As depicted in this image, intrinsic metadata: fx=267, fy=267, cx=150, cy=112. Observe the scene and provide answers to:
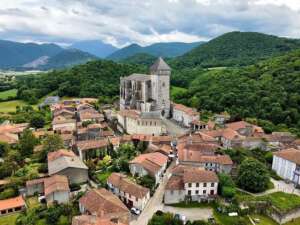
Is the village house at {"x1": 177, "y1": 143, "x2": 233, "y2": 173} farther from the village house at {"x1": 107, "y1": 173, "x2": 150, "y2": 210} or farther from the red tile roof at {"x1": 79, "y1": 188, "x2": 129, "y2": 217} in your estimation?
the red tile roof at {"x1": 79, "y1": 188, "x2": 129, "y2": 217}

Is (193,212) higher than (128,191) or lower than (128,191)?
lower

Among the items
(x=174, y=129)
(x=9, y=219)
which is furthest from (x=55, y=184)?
(x=174, y=129)

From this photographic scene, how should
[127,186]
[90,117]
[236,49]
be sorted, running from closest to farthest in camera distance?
[127,186]
[90,117]
[236,49]

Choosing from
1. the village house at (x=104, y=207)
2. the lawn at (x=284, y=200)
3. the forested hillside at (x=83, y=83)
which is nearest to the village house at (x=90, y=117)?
the village house at (x=104, y=207)

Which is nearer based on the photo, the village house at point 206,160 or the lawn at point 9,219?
the lawn at point 9,219

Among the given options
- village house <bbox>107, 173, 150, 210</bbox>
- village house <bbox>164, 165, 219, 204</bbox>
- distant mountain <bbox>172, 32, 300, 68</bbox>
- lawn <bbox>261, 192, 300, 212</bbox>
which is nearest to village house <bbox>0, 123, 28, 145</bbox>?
village house <bbox>107, 173, 150, 210</bbox>

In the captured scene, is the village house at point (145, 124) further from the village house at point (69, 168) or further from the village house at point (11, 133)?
the village house at point (11, 133)

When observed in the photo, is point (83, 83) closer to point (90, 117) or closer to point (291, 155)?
point (90, 117)
